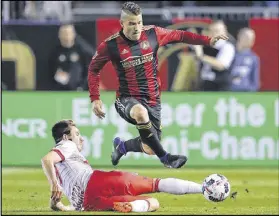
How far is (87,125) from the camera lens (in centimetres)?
1669

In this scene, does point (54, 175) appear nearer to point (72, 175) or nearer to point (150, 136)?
point (72, 175)

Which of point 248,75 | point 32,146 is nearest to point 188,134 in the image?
point 248,75

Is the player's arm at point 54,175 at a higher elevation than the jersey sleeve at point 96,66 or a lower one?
lower

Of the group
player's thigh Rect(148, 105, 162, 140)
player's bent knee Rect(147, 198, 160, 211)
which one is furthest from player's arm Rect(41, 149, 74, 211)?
player's thigh Rect(148, 105, 162, 140)

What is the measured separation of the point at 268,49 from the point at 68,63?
140 inches

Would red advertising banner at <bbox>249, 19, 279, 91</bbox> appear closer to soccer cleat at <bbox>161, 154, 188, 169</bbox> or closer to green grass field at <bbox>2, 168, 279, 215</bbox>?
green grass field at <bbox>2, 168, 279, 215</bbox>

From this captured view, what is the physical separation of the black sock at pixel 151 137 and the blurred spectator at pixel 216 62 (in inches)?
248

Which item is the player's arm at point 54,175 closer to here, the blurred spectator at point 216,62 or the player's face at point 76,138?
the player's face at point 76,138

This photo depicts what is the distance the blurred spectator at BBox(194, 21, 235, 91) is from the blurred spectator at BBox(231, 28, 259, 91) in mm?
118

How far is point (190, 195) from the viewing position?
13.7 meters

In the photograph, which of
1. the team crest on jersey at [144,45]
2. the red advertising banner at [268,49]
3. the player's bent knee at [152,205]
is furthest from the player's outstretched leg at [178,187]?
the red advertising banner at [268,49]

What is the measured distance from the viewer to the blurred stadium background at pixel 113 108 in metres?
16.6

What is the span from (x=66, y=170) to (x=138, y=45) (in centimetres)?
150

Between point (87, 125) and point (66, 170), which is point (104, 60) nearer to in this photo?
point (66, 170)
